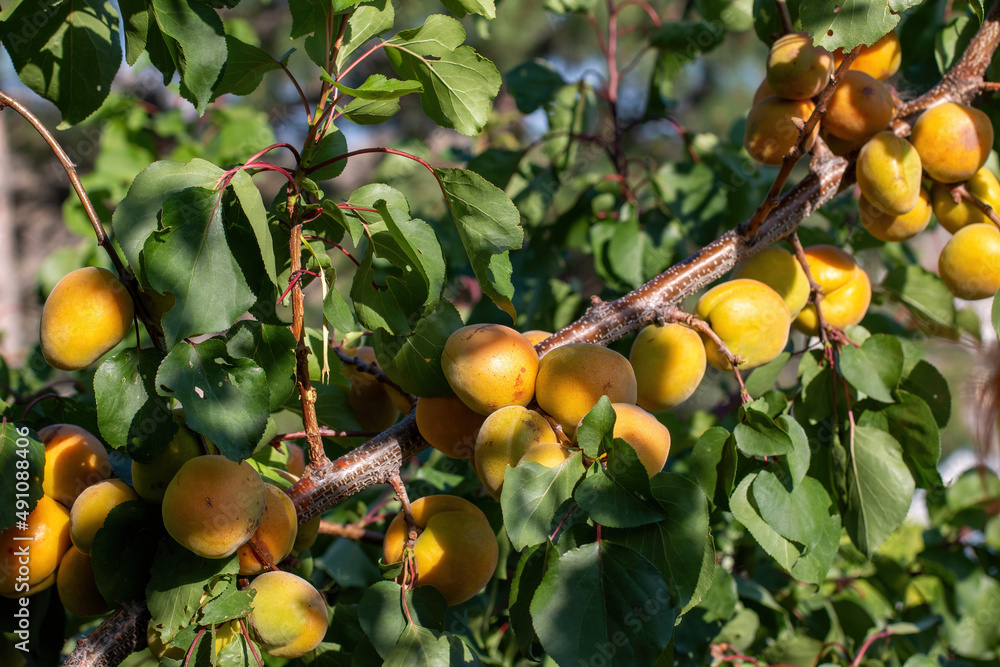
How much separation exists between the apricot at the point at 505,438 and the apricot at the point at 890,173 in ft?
1.88

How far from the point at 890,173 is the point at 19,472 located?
43.6 inches

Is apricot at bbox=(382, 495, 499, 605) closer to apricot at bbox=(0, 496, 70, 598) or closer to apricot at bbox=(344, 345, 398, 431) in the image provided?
apricot at bbox=(344, 345, 398, 431)

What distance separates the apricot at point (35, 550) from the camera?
0.77 metres

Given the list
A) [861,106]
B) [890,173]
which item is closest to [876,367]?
[890,173]

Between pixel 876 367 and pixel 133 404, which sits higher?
pixel 133 404

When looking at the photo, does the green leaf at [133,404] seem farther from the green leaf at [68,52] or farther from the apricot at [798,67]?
the apricot at [798,67]

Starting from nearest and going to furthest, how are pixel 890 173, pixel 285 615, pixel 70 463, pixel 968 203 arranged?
pixel 285 615, pixel 70 463, pixel 890 173, pixel 968 203

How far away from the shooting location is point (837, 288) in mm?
1065

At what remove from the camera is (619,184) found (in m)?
1.86

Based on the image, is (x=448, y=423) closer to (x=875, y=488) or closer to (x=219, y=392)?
(x=219, y=392)

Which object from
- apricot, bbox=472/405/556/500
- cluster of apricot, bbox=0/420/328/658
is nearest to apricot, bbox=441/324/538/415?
apricot, bbox=472/405/556/500

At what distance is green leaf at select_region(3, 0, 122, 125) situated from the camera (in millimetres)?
874

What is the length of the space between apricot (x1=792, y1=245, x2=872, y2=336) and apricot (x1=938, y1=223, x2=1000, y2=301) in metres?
0.12

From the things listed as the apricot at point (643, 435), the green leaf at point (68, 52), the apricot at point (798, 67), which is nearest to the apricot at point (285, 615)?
the apricot at point (643, 435)
